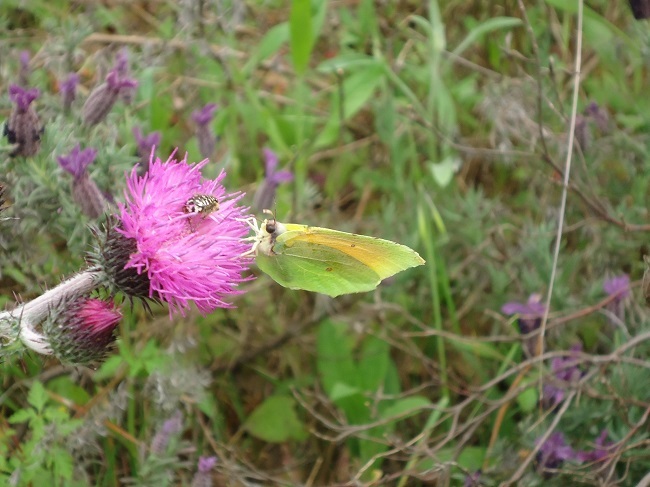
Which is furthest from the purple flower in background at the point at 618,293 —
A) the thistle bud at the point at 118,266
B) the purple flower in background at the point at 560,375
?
the thistle bud at the point at 118,266

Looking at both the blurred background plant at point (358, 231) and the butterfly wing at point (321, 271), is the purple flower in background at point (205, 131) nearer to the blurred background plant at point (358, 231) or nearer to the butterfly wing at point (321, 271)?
the blurred background plant at point (358, 231)

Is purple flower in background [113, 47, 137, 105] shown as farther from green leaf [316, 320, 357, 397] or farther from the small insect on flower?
green leaf [316, 320, 357, 397]

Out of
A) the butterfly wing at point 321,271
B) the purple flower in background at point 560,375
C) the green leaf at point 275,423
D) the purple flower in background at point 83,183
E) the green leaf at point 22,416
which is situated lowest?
the green leaf at point 275,423

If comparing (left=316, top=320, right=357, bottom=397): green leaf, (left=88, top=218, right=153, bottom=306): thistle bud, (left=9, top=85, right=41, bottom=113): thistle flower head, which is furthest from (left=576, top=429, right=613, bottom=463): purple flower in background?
(left=9, top=85, right=41, bottom=113): thistle flower head

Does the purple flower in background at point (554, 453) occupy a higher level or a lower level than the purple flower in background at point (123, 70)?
lower

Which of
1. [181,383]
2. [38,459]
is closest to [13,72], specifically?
[181,383]

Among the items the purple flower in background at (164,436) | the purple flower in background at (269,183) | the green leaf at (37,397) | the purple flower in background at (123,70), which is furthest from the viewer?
the purple flower in background at (269,183)
